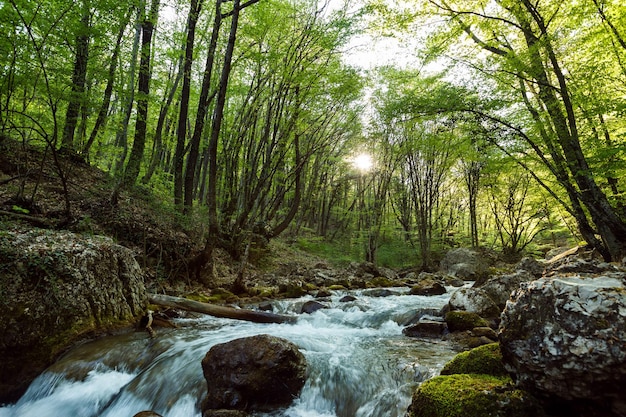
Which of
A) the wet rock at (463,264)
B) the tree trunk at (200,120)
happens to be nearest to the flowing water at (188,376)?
the tree trunk at (200,120)

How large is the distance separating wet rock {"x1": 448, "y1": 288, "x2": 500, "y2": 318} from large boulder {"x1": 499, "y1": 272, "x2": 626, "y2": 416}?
5.21 metres

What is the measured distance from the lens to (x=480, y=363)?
3.49 metres

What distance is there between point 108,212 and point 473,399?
9.09 m

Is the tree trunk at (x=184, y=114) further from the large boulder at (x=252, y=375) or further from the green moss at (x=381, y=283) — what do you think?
the green moss at (x=381, y=283)

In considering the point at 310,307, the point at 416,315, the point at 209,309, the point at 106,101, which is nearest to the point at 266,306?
the point at 310,307

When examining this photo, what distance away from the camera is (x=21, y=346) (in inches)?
174

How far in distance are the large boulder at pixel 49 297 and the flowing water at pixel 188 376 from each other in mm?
267

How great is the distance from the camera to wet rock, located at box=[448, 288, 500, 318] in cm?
765

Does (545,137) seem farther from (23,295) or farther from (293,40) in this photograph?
(23,295)

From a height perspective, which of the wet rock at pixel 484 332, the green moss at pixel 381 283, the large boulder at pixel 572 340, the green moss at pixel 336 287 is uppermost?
the large boulder at pixel 572 340

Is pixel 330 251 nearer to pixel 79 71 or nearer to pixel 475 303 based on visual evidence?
pixel 475 303

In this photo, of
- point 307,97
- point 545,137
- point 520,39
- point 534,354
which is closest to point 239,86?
point 307,97

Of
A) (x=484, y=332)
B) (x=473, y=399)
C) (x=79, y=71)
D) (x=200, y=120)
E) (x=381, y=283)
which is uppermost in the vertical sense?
(x=79, y=71)

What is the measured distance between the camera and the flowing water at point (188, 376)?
4.10 metres
